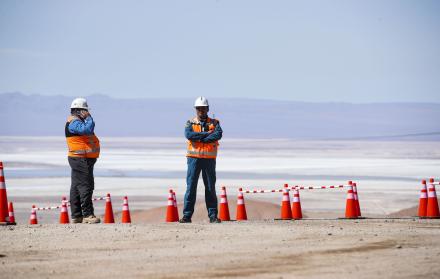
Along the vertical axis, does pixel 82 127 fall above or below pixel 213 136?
above

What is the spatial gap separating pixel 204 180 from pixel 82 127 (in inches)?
85.2

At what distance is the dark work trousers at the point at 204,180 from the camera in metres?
19.1

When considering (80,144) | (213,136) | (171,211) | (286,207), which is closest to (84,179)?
(80,144)

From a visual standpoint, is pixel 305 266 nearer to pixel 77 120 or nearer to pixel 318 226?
pixel 318 226

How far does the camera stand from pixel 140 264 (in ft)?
43.5

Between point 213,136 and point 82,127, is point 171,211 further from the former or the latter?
point 82,127

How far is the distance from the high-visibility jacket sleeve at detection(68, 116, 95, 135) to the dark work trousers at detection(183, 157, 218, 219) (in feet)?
5.48

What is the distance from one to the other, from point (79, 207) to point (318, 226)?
3771 mm

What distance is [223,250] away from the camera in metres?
14.5

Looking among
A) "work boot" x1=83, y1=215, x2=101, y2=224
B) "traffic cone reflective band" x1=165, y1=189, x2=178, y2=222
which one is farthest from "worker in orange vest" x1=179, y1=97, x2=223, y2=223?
"traffic cone reflective band" x1=165, y1=189, x2=178, y2=222

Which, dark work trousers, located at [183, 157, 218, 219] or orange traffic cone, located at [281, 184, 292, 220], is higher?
dark work trousers, located at [183, 157, 218, 219]

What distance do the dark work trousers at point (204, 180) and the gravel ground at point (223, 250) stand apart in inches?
38.7

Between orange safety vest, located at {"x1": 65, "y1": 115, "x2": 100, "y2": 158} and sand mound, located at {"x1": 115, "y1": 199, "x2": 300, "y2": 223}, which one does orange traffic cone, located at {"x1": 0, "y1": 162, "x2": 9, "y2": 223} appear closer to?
orange safety vest, located at {"x1": 65, "y1": 115, "x2": 100, "y2": 158}

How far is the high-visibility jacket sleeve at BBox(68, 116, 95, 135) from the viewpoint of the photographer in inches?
725
